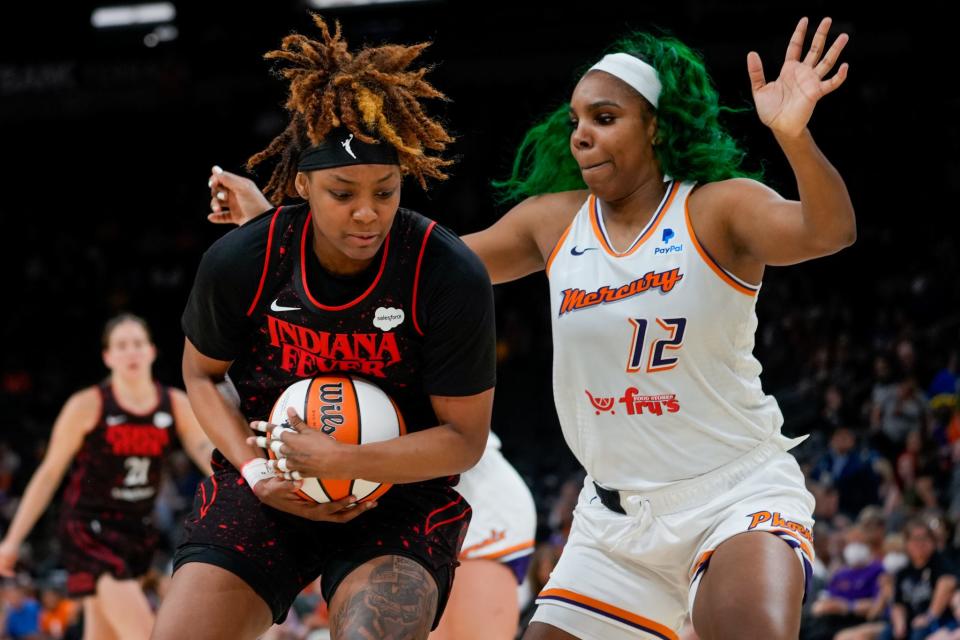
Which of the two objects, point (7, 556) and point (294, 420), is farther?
point (7, 556)

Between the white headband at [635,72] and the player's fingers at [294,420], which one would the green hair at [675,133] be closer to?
the white headband at [635,72]

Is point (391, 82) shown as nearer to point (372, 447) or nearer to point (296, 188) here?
point (296, 188)

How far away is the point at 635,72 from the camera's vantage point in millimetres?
3953

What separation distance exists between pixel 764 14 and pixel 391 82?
41.0ft

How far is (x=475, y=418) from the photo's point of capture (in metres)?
3.46

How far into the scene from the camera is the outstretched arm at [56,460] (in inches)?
262

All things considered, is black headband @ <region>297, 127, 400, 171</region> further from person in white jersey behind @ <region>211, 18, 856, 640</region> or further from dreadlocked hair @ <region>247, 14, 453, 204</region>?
person in white jersey behind @ <region>211, 18, 856, 640</region>

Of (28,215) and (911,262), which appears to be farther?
(28,215)

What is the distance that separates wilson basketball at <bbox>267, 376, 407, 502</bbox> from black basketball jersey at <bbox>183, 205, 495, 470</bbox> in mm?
74

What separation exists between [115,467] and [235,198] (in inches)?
135

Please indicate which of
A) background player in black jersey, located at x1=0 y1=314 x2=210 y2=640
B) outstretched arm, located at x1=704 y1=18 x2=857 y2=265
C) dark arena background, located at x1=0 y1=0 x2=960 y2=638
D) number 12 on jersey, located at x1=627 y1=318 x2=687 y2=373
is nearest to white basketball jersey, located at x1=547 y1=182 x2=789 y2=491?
number 12 on jersey, located at x1=627 y1=318 x2=687 y2=373

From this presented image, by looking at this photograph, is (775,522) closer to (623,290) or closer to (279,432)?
(623,290)

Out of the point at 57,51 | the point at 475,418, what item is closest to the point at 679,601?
the point at 475,418

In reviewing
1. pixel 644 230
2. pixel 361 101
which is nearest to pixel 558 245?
pixel 644 230
